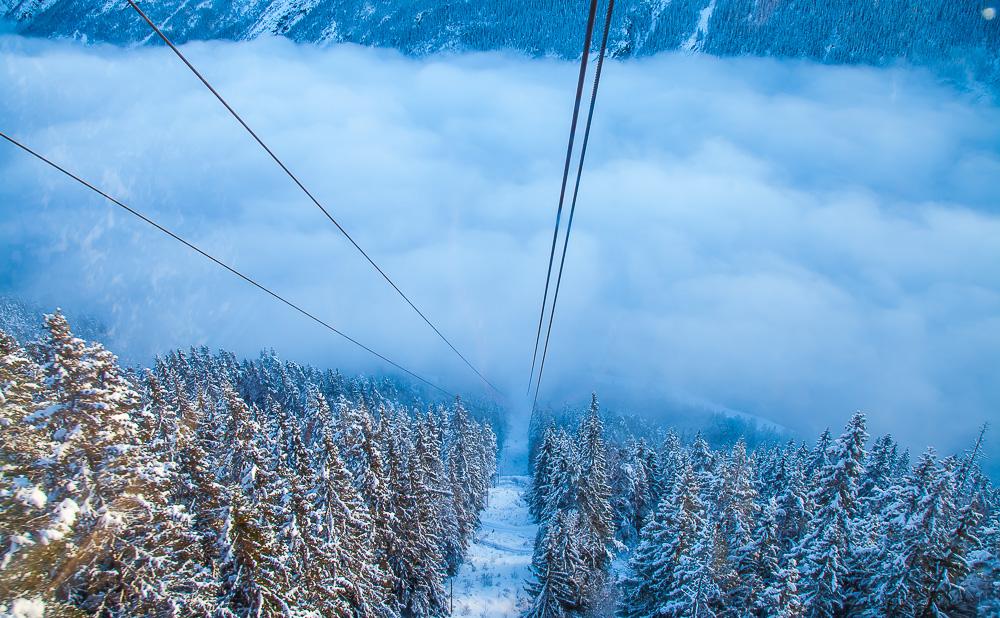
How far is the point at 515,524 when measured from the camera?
58.0m

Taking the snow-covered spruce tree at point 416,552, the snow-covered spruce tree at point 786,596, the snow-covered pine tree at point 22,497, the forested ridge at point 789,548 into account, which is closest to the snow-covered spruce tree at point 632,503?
the forested ridge at point 789,548

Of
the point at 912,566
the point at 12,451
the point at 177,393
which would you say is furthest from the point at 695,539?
the point at 177,393

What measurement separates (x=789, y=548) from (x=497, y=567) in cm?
2600

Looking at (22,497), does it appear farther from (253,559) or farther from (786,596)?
(786,596)

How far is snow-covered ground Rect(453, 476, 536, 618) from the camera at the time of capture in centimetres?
3544

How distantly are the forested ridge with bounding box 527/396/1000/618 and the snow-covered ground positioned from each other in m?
8.52

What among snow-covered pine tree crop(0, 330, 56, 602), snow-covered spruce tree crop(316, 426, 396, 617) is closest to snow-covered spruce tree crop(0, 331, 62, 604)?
snow-covered pine tree crop(0, 330, 56, 602)

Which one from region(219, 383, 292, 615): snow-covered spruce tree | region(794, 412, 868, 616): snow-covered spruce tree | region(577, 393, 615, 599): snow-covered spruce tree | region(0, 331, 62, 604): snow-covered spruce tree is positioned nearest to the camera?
region(0, 331, 62, 604): snow-covered spruce tree

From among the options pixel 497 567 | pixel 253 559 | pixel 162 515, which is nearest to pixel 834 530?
pixel 253 559

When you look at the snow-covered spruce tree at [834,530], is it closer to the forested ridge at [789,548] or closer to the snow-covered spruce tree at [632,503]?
the forested ridge at [789,548]

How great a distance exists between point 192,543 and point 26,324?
25602 centimetres

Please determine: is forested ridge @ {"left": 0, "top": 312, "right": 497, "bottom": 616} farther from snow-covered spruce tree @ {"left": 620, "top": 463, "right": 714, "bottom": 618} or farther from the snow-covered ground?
snow-covered spruce tree @ {"left": 620, "top": 463, "right": 714, "bottom": 618}

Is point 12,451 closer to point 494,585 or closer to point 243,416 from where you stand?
point 243,416

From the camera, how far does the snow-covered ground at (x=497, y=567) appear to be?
3544cm
